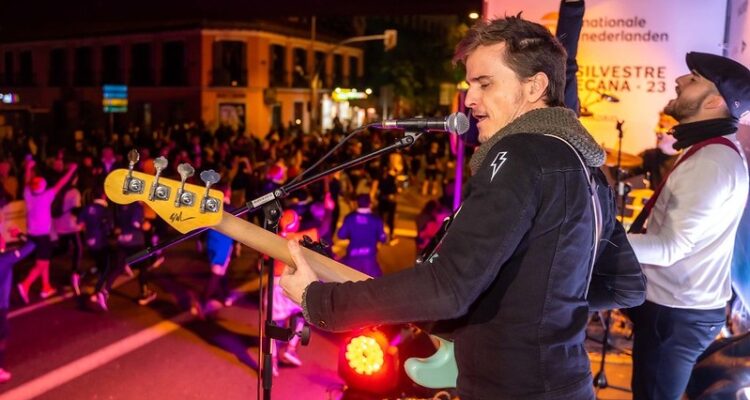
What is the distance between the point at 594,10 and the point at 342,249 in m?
6.87

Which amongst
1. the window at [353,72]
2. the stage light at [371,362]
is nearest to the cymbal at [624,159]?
the stage light at [371,362]

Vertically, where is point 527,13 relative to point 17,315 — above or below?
above

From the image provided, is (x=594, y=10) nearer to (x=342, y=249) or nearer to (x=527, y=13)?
(x=527, y=13)

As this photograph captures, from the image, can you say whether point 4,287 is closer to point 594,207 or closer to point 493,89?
point 493,89

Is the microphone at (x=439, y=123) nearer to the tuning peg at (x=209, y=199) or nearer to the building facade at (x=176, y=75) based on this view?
the tuning peg at (x=209, y=199)

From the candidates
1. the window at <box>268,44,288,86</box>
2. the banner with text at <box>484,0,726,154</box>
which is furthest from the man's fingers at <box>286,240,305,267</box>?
the window at <box>268,44,288,86</box>

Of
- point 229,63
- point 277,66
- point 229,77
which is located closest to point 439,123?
point 229,77

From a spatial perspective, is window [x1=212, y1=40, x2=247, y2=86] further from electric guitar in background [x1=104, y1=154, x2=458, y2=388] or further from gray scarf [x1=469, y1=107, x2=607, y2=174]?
gray scarf [x1=469, y1=107, x2=607, y2=174]

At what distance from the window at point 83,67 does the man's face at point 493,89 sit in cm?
4256

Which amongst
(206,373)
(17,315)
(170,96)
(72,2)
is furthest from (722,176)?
(170,96)

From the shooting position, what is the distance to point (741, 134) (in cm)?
420

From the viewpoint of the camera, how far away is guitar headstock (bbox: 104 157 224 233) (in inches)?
88.4

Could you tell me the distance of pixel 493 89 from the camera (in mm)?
1966

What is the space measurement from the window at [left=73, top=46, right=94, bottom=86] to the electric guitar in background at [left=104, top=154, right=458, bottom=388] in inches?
1648
